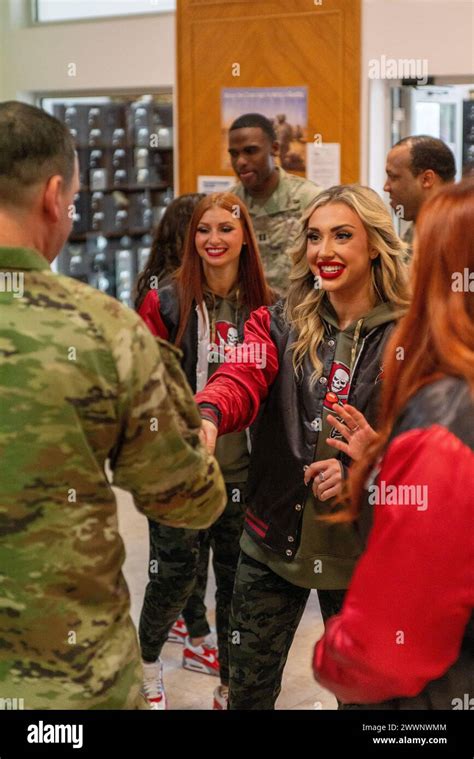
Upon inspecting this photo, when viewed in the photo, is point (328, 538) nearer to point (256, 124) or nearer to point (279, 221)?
point (279, 221)

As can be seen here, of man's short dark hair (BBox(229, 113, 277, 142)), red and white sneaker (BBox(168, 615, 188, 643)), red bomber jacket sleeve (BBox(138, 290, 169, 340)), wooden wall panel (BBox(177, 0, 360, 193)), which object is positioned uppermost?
wooden wall panel (BBox(177, 0, 360, 193))

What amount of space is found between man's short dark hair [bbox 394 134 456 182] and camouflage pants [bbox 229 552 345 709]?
2.71 m

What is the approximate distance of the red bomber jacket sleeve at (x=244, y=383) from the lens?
103 inches

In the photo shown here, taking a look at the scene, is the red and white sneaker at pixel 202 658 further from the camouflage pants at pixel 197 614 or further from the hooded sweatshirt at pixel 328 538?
the hooded sweatshirt at pixel 328 538

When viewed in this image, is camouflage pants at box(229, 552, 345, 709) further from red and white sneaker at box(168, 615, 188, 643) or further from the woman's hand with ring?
red and white sneaker at box(168, 615, 188, 643)

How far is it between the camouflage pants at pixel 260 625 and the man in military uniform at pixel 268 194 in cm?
292

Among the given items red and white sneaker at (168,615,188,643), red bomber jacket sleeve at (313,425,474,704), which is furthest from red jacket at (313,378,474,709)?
red and white sneaker at (168,615,188,643)

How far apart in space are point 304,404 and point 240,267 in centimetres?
122

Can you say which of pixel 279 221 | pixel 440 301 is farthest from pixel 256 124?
pixel 440 301

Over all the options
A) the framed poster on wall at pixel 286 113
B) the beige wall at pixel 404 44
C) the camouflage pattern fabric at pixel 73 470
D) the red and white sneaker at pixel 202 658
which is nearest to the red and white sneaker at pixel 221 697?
the red and white sneaker at pixel 202 658

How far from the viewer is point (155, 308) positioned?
375 centimetres

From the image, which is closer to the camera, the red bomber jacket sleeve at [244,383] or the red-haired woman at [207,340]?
the red bomber jacket sleeve at [244,383]

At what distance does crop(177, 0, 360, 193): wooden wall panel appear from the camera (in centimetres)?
659

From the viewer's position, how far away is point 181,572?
3.63 m
